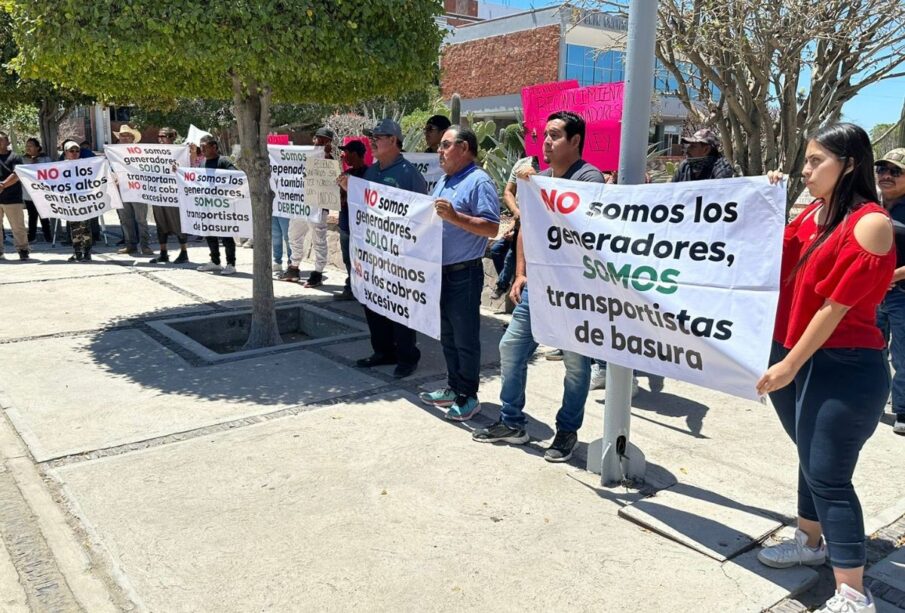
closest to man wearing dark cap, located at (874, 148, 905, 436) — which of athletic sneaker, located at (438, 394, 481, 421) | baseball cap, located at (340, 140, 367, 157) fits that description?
athletic sneaker, located at (438, 394, 481, 421)

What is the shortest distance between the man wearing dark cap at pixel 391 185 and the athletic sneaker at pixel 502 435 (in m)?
1.39

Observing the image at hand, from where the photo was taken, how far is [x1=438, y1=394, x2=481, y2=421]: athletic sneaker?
5043 millimetres

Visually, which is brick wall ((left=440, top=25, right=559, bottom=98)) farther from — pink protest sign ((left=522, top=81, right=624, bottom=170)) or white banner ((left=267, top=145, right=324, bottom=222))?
pink protest sign ((left=522, top=81, right=624, bottom=170))

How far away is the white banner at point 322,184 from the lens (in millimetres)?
8547

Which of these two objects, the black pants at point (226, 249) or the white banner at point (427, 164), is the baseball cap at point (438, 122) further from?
the black pants at point (226, 249)

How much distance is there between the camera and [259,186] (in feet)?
22.1

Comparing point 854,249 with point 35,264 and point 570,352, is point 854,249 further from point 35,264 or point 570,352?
point 35,264

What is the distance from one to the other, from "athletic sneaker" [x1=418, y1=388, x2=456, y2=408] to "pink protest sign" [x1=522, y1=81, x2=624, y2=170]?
99.9 inches

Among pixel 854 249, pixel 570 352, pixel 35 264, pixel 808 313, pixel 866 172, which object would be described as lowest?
pixel 35 264

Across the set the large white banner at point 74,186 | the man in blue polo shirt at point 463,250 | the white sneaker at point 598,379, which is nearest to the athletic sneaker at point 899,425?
the white sneaker at point 598,379

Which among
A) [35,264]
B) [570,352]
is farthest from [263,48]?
[35,264]

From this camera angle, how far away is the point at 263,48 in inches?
206

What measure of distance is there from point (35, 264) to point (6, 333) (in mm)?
4517

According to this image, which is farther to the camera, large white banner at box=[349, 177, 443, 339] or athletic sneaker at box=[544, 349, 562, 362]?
athletic sneaker at box=[544, 349, 562, 362]
